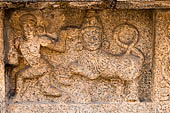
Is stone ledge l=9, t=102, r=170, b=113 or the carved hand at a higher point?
the carved hand

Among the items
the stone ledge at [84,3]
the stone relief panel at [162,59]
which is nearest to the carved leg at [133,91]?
the stone relief panel at [162,59]

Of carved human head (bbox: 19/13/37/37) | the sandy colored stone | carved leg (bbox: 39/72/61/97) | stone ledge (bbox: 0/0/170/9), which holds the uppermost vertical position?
stone ledge (bbox: 0/0/170/9)

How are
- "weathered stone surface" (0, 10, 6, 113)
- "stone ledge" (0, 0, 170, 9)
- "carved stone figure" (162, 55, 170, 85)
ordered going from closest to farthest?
"stone ledge" (0, 0, 170, 9), "weathered stone surface" (0, 10, 6, 113), "carved stone figure" (162, 55, 170, 85)

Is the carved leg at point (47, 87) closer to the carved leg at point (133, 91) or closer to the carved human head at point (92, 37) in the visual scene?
the carved human head at point (92, 37)

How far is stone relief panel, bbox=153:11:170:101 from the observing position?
1.78 m

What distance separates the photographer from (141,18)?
1.84m

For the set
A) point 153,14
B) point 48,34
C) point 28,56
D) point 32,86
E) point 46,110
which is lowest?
point 46,110

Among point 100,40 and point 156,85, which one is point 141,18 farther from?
point 156,85

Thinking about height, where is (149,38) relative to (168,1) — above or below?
below

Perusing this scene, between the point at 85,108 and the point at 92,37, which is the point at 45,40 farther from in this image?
the point at 85,108

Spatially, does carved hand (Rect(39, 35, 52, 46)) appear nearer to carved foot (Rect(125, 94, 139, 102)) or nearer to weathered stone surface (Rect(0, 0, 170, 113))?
weathered stone surface (Rect(0, 0, 170, 113))

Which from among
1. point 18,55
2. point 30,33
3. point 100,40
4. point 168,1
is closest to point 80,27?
point 100,40

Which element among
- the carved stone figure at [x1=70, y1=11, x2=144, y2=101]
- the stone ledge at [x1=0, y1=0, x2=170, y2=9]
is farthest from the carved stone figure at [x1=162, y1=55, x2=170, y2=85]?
the stone ledge at [x1=0, y1=0, x2=170, y2=9]

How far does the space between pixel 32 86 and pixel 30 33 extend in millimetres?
361
